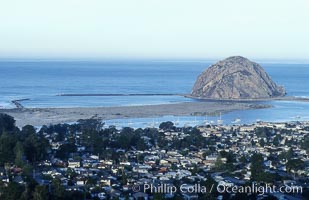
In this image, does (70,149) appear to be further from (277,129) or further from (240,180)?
(277,129)

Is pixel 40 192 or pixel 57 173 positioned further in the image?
pixel 57 173

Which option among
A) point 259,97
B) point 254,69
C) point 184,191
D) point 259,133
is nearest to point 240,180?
point 184,191

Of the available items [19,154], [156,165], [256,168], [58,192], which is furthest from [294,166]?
[19,154]

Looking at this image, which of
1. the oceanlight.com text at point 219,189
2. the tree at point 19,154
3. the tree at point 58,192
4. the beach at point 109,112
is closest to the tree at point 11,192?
the tree at point 58,192

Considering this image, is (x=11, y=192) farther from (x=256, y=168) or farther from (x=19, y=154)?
(x=256, y=168)

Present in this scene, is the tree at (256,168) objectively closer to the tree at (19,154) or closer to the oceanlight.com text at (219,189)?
the oceanlight.com text at (219,189)
